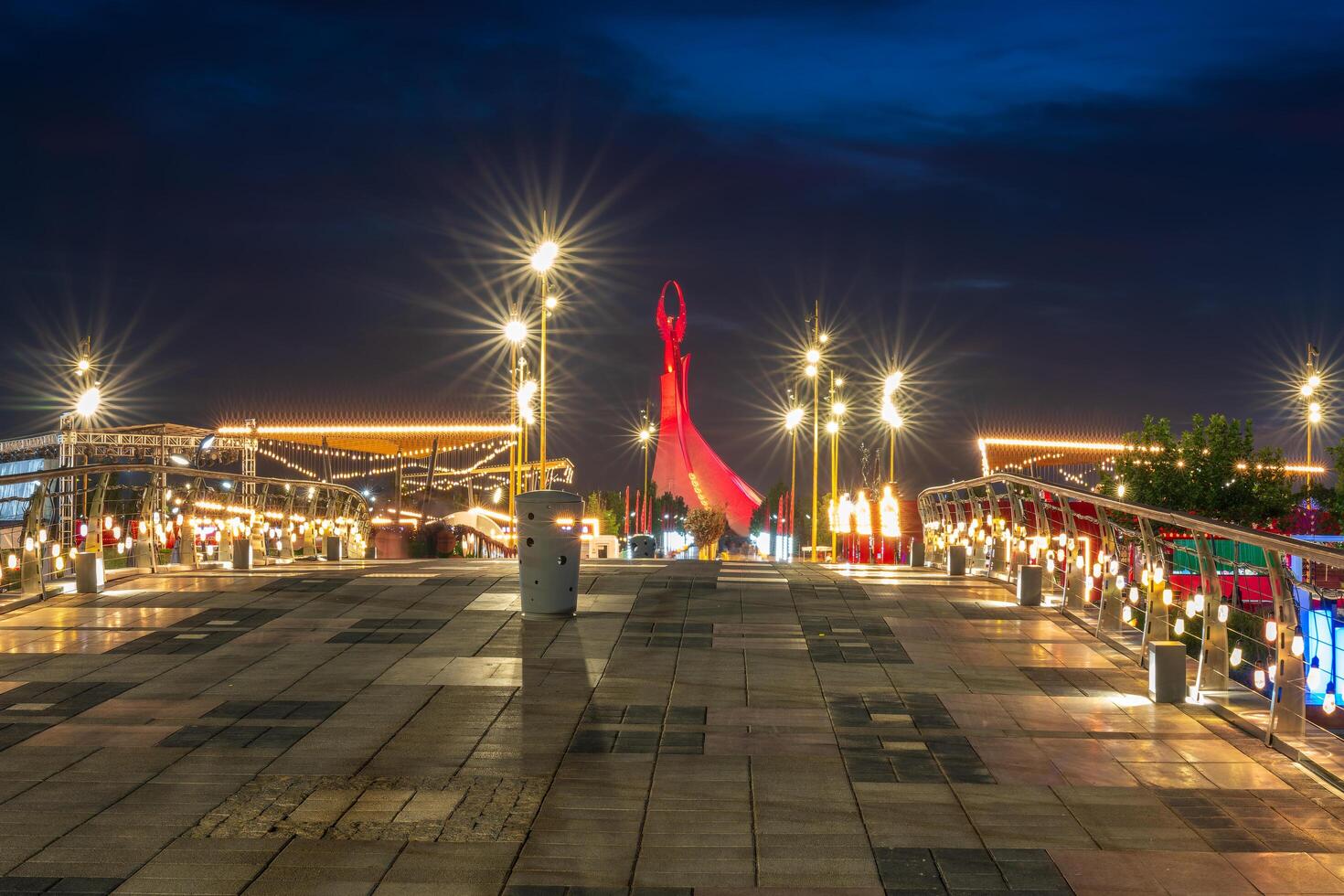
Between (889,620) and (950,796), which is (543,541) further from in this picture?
(950,796)

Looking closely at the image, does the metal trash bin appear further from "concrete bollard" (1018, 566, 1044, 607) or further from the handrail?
"concrete bollard" (1018, 566, 1044, 607)

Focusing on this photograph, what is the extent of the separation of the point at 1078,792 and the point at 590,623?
598cm

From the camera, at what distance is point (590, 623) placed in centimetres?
1153

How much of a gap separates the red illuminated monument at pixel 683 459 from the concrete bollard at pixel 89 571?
7297cm

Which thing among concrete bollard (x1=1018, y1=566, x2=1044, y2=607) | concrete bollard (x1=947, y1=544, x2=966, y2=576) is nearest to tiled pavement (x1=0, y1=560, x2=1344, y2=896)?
concrete bollard (x1=1018, y1=566, x2=1044, y2=607)

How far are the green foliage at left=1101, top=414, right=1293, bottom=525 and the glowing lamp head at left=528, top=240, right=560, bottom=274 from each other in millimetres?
37756

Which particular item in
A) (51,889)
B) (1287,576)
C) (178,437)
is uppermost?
(178,437)

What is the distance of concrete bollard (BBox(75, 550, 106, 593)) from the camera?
1334 cm

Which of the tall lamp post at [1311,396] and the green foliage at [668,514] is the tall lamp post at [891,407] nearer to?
the tall lamp post at [1311,396]

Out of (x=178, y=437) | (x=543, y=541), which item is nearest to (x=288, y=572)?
(x=543, y=541)

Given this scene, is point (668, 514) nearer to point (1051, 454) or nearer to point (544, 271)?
point (1051, 454)

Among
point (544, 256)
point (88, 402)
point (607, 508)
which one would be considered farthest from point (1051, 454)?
point (544, 256)

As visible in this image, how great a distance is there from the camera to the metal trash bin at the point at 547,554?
11750 mm

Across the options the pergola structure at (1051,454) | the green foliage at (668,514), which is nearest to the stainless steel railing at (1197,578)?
the pergola structure at (1051,454)
